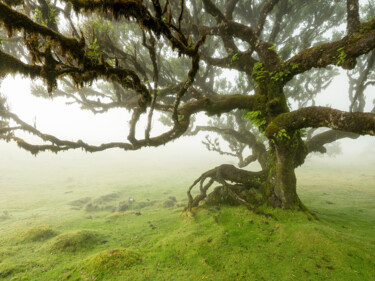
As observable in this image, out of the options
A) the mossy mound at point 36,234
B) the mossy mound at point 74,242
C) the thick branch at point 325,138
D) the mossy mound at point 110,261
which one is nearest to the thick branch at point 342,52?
the thick branch at point 325,138

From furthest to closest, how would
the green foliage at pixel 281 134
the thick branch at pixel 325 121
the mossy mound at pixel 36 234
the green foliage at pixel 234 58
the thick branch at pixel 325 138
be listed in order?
the thick branch at pixel 325 138 < the green foliage at pixel 234 58 < the mossy mound at pixel 36 234 < the green foliage at pixel 281 134 < the thick branch at pixel 325 121

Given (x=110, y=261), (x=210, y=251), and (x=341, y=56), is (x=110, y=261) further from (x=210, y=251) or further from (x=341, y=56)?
(x=341, y=56)

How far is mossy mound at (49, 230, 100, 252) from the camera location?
6027 mm

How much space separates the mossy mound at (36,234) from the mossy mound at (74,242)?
1.17 metres

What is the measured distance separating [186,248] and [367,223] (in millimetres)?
7232

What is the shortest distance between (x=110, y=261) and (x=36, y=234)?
15.2ft

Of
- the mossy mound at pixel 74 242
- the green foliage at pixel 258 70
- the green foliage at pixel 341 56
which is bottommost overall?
the mossy mound at pixel 74 242

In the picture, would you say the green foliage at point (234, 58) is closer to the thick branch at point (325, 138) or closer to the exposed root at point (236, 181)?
the exposed root at point (236, 181)

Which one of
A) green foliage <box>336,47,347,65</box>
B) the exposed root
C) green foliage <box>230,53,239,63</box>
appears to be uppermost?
green foliage <box>230,53,239,63</box>

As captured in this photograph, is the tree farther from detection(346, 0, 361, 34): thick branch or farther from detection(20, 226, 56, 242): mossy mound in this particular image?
detection(20, 226, 56, 242): mossy mound

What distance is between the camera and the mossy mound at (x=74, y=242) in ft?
19.8

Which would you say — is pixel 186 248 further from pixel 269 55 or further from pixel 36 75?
pixel 269 55

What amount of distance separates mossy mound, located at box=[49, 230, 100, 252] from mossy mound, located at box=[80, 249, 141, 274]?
1.67 metres

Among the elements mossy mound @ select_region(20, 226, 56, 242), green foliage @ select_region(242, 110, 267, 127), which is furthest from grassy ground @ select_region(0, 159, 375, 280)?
green foliage @ select_region(242, 110, 267, 127)
